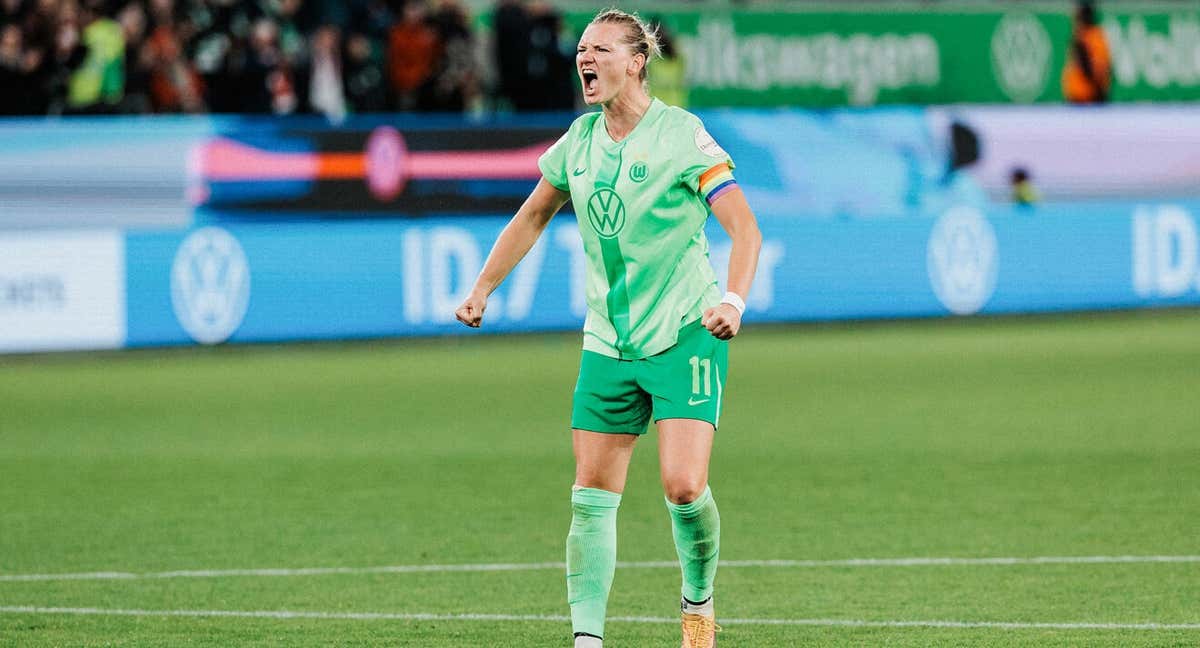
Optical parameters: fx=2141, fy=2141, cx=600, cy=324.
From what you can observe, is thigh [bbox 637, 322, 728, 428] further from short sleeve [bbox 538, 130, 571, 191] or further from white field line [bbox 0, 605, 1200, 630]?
white field line [bbox 0, 605, 1200, 630]

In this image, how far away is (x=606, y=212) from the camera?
6.47m

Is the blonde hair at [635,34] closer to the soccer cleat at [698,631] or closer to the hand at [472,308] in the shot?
the hand at [472,308]

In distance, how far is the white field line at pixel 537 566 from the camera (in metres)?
8.49

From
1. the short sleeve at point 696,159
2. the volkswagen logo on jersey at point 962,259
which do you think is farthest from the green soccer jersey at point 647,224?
the volkswagen logo on jersey at point 962,259

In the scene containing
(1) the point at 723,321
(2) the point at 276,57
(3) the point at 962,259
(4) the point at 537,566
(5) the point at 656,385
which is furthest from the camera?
(3) the point at 962,259

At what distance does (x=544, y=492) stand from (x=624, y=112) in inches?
181

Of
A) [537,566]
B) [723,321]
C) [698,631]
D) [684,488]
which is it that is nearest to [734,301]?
[723,321]

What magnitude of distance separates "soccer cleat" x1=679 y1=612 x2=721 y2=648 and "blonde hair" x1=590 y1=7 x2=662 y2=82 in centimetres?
167

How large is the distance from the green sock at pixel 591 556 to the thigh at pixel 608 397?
0.20 m

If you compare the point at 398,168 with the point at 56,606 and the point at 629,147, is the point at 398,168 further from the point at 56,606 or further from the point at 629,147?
the point at 629,147

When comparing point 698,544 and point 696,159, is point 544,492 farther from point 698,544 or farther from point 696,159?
point 696,159

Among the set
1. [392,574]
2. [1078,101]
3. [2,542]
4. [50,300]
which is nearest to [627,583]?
[392,574]

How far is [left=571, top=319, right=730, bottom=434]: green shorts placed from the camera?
21.1 ft

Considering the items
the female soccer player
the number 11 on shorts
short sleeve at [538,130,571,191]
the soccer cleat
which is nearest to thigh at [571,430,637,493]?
the female soccer player
